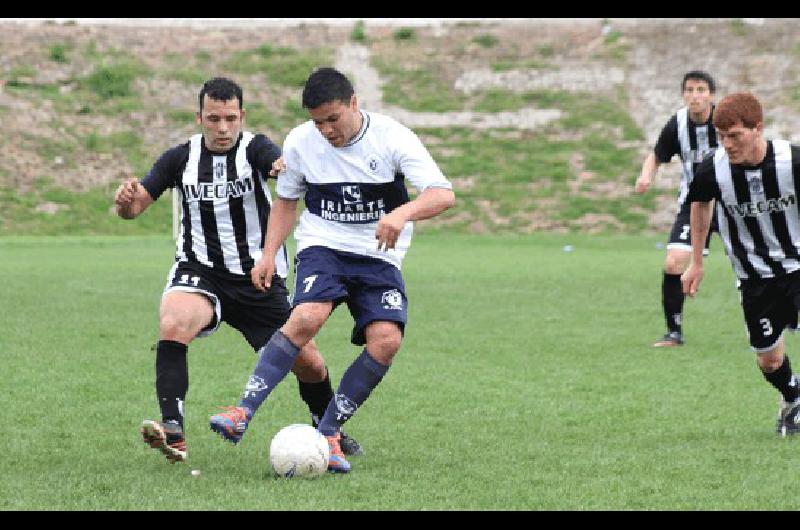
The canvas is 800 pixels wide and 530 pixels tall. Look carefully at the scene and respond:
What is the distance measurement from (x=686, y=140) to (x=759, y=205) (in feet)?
14.6

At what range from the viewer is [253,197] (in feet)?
22.4


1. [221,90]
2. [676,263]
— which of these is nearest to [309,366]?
[221,90]

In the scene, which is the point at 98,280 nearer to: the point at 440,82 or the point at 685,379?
the point at 685,379

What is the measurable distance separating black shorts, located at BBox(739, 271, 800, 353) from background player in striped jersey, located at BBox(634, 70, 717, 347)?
3171mm

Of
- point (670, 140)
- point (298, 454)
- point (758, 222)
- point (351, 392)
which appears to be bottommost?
point (298, 454)

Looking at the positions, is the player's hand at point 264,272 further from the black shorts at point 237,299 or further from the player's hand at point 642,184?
the player's hand at point 642,184

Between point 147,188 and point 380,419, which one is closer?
point 147,188

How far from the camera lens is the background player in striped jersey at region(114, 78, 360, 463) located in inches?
261

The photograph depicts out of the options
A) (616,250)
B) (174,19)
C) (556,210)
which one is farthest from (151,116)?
(616,250)

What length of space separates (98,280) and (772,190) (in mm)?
11975

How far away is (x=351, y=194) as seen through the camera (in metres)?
6.43

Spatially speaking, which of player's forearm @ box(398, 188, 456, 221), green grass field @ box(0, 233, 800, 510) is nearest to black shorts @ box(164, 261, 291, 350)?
green grass field @ box(0, 233, 800, 510)

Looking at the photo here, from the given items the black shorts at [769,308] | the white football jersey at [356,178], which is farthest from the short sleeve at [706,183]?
the white football jersey at [356,178]

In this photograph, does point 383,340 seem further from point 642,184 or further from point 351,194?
point 642,184
